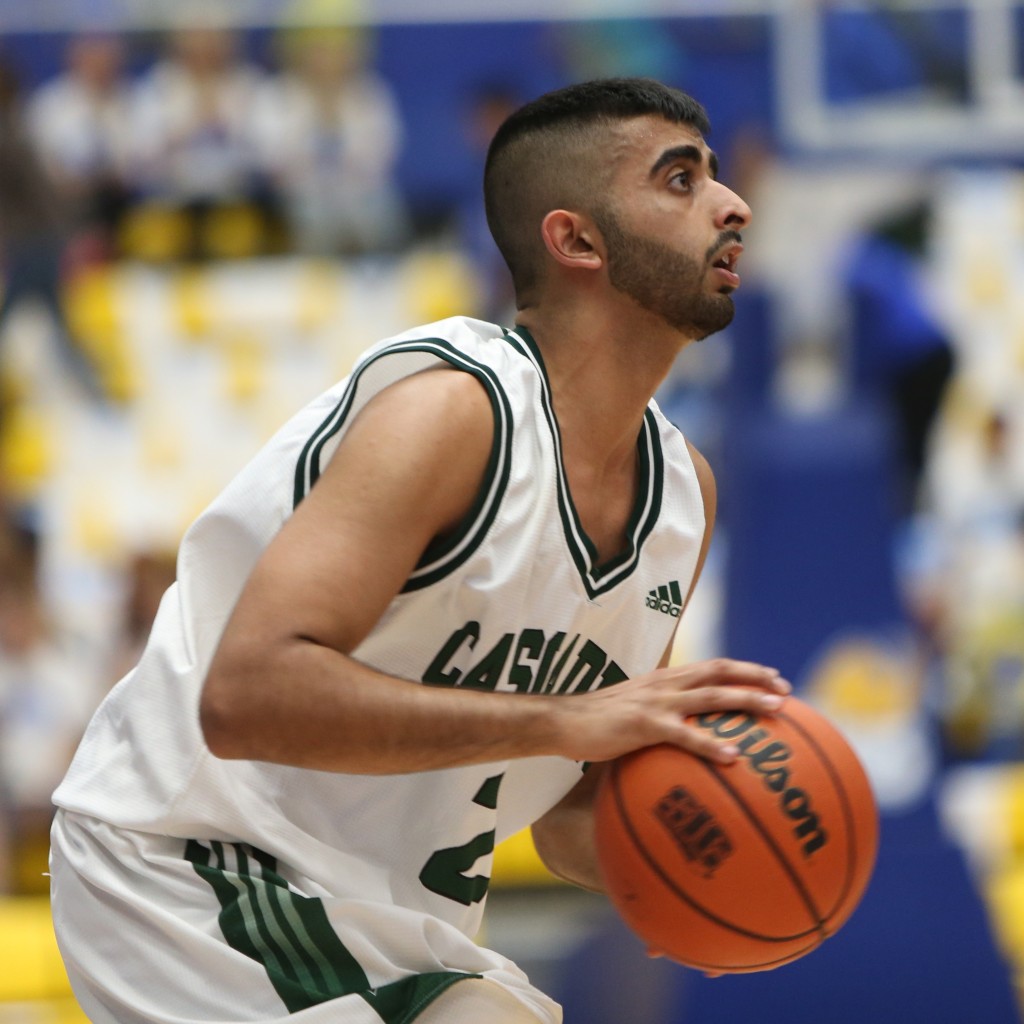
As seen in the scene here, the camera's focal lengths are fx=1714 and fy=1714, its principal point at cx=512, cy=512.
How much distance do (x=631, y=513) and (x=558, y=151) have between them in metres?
0.60

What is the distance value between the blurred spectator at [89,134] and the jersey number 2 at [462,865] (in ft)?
26.1

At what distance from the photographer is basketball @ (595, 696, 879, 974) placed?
99.3 inches

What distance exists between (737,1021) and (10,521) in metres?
4.64

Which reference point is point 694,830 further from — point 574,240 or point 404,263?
point 404,263

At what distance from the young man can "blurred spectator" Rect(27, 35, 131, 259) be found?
779 centimetres

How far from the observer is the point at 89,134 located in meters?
10.4

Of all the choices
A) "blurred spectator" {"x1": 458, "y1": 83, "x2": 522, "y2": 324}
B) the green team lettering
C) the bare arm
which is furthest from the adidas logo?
"blurred spectator" {"x1": 458, "y1": 83, "x2": 522, "y2": 324}

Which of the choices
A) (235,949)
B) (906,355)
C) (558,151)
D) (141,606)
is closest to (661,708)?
(235,949)

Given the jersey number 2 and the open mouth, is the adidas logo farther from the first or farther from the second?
the open mouth

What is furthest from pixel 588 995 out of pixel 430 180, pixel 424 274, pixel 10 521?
pixel 430 180

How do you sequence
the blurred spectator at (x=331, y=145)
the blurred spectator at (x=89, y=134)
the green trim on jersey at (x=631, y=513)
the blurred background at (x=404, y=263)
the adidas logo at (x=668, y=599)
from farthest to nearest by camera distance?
the blurred spectator at (x=331, y=145)
the blurred spectator at (x=89, y=134)
the blurred background at (x=404, y=263)
the adidas logo at (x=668, y=599)
the green trim on jersey at (x=631, y=513)

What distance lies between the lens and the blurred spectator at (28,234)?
9.47 metres

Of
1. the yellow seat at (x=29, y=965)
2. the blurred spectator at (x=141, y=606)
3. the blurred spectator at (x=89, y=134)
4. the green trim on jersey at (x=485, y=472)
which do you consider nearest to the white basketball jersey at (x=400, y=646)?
the green trim on jersey at (x=485, y=472)

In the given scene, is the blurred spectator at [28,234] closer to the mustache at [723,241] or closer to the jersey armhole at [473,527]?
the mustache at [723,241]
